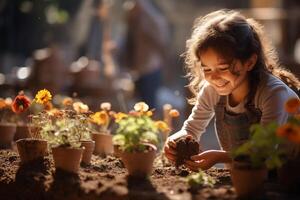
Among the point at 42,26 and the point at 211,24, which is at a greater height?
the point at 42,26

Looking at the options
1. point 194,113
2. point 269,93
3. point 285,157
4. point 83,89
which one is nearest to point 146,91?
point 83,89

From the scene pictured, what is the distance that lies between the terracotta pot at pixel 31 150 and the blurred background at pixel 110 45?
182cm

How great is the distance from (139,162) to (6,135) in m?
1.83

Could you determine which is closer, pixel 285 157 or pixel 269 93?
pixel 285 157

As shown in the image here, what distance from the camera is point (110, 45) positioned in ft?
29.6

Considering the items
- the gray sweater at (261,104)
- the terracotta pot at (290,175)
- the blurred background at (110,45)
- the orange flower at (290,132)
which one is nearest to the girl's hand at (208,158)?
the gray sweater at (261,104)

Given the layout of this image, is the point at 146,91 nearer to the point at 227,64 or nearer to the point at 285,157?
the point at 227,64

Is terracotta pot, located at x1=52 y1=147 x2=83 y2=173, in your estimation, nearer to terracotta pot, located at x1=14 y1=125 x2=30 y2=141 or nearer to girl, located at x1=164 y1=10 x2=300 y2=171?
girl, located at x1=164 y1=10 x2=300 y2=171

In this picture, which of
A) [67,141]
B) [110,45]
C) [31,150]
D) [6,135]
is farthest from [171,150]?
[110,45]

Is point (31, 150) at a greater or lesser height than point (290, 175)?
greater

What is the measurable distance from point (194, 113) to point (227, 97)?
0.26m

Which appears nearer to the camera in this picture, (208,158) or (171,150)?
(208,158)

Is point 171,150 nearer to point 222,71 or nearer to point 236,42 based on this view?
point 222,71

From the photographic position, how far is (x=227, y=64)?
3193 millimetres
